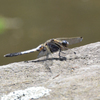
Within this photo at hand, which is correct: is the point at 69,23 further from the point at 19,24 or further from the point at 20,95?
the point at 20,95

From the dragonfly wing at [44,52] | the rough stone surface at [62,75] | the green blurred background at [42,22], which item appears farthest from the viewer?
the green blurred background at [42,22]

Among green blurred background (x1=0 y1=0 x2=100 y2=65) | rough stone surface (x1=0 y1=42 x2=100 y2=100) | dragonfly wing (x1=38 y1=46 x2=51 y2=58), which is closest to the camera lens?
rough stone surface (x1=0 y1=42 x2=100 y2=100)

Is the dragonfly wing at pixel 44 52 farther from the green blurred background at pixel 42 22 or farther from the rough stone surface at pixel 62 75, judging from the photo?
the green blurred background at pixel 42 22

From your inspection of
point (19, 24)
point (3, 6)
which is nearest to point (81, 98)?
point (19, 24)

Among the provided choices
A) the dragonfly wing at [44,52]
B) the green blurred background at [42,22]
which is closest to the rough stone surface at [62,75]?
the dragonfly wing at [44,52]

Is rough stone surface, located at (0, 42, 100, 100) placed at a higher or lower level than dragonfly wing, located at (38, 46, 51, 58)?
lower

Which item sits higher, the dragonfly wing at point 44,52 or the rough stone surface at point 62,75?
the dragonfly wing at point 44,52

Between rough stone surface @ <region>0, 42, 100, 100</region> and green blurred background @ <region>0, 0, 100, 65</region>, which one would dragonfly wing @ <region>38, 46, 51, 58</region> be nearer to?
rough stone surface @ <region>0, 42, 100, 100</region>

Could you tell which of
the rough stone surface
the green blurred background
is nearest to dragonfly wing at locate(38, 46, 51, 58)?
the rough stone surface
